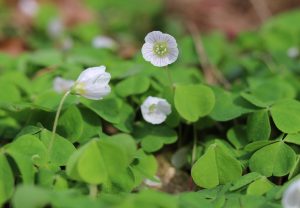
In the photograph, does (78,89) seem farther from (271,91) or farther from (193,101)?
(271,91)

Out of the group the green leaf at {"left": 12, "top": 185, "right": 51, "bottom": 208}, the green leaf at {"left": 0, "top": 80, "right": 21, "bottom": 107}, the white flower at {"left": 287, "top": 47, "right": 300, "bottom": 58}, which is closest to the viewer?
the green leaf at {"left": 12, "top": 185, "right": 51, "bottom": 208}

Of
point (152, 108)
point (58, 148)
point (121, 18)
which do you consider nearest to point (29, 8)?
point (121, 18)

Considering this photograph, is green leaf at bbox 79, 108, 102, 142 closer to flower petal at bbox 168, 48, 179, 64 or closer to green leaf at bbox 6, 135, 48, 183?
green leaf at bbox 6, 135, 48, 183

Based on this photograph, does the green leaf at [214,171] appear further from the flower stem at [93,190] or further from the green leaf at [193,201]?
the flower stem at [93,190]

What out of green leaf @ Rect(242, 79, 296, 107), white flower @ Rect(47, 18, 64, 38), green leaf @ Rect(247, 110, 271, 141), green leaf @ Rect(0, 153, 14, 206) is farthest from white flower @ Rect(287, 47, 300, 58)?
green leaf @ Rect(0, 153, 14, 206)

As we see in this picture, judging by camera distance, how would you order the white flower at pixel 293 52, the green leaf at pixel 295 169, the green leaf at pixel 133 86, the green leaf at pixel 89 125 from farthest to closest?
the white flower at pixel 293 52 < the green leaf at pixel 133 86 < the green leaf at pixel 89 125 < the green leaf at pixel 295 169

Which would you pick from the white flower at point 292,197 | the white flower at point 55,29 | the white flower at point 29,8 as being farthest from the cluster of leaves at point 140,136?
the white flower at point 29,8

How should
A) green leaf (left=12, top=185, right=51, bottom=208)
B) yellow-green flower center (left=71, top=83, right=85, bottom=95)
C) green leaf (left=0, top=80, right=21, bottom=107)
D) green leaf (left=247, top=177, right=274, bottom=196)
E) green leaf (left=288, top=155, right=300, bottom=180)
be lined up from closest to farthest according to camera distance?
green leaf (left=12, top=185, right=51, bottom=208)
green leaf (left=247, top=177, right=274, bottom=196)
green leaf (left=288, top=155, right=300, bottom=180)
yellow-green flower center (left=71, top=83, right=85, bottom=95)
green leaf (left=0, top=80, right=21, bottom=107)

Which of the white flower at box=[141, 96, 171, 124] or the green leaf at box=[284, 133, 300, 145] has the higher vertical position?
the white flower at box=[141, 96, 171, 124]
